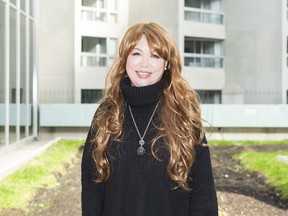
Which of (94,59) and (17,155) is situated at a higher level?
(94,59)

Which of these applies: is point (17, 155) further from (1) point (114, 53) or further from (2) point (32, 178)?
(1) point (114, 53)

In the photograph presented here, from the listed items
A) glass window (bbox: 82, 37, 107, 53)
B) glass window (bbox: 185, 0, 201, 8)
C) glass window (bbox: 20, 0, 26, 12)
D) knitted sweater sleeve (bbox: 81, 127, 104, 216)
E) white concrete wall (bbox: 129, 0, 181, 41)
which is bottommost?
knitted sweater sleeve (bbox: 81, 127, 104, 216)

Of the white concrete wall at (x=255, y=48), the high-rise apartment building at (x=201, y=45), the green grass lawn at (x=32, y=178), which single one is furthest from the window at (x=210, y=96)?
the green grass lawn at (x=32, y=178)

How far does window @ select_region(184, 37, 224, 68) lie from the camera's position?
60.6ft

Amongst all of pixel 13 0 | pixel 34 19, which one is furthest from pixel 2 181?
A: pixel 34 19

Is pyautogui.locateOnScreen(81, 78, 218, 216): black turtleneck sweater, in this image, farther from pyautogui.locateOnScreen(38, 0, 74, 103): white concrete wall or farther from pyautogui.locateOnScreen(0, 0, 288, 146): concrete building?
pyautogui.locateOnScreen(38, 0, 74, 103): white concrete wall

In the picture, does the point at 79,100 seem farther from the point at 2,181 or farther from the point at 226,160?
the point at 2,181

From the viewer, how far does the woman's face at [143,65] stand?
1.58 m

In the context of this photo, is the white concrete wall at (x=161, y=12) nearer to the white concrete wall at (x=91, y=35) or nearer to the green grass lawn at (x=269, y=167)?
the white concrete wall at (x=91, y=35)

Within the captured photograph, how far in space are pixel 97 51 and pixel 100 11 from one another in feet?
4.21

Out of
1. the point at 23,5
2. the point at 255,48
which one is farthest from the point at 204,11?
the point at 23,5

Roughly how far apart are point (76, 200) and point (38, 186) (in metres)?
0.73

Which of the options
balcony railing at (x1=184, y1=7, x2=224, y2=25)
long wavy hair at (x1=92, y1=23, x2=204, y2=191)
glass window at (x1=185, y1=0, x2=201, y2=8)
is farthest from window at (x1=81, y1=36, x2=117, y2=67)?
long wavy hair at (x1=92, y1=23, x2=204, y2=191)

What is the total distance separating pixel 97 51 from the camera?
15367 millimetres
